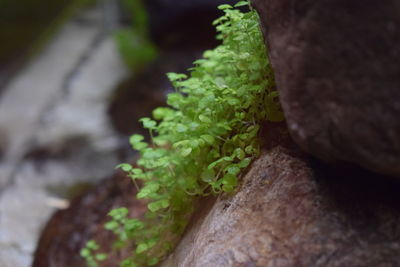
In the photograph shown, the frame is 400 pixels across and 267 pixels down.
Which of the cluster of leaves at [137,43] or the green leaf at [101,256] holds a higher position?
the cluster of leaves at [137,43]

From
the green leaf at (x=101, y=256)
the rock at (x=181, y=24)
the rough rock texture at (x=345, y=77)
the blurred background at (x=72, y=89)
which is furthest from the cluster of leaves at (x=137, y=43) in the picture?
the rough rock texture at (x=345, y=77)

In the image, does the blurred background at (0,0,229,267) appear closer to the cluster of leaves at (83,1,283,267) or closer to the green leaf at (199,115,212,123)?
the cluster of leaves at (83,1,283,267)

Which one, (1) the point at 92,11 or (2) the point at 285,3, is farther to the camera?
(1) the point at 92,11

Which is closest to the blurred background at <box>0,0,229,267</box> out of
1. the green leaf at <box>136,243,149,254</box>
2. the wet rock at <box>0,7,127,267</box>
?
the wet rock at <box>0,7,127,267</box>

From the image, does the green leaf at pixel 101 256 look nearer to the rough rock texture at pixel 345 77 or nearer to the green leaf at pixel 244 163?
the green leaf at pixel 244 163

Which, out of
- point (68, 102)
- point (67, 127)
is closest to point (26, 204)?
point (67, 127)

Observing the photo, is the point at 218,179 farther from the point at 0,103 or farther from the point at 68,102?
the point at 0,103

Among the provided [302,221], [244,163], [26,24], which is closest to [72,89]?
[26,24]
